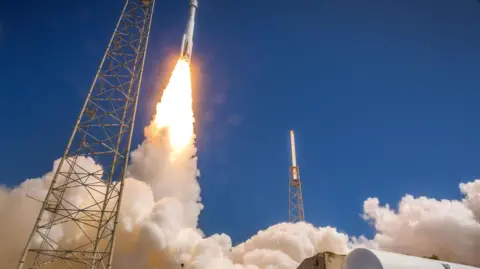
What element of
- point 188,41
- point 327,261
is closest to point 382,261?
point 327,261

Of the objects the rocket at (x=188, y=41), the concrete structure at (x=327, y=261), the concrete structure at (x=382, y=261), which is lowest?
the concrete structure at (x=382, y=261)

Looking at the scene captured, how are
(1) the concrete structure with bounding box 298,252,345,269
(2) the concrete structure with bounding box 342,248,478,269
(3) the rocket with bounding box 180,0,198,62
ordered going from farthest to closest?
(3) the rocket with bounding box 180,0,198,62 → (1) the concrete structure with bounding box 298,252,345,269 → (2) the concrete structure with bounding box 342,248,478,269

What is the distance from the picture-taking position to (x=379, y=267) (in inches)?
717

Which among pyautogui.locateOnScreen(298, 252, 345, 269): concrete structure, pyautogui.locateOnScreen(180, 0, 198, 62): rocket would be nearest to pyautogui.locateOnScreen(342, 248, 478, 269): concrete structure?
pyautogui.locateOnScreen(298, 252, 345, 269): concrete structure

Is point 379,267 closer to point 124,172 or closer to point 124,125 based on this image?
point 124,172

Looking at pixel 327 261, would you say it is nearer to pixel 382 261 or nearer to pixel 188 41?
pixel 382 261

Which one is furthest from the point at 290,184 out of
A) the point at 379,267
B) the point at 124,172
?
the point at 379,267

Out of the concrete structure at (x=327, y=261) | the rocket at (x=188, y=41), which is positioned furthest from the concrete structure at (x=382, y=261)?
the rocket at (x=188, y=41)

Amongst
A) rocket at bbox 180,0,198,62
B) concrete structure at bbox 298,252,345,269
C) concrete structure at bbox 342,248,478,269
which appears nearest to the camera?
concrete structure at bbox 342,248,478,269

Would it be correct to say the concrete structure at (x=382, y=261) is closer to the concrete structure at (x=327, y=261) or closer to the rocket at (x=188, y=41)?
the concrete structure at (x=327, y=261)

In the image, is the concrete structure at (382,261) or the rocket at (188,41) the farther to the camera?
the rocket at (188,41)

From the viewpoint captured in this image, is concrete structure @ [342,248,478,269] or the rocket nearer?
concrete structure @ [342,248,478,269]

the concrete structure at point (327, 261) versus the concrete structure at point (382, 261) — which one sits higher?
the concrete structure at point (327, 261)

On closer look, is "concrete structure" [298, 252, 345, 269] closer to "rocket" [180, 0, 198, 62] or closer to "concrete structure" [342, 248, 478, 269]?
"concrete structure" [342, 248, 478, 269]
